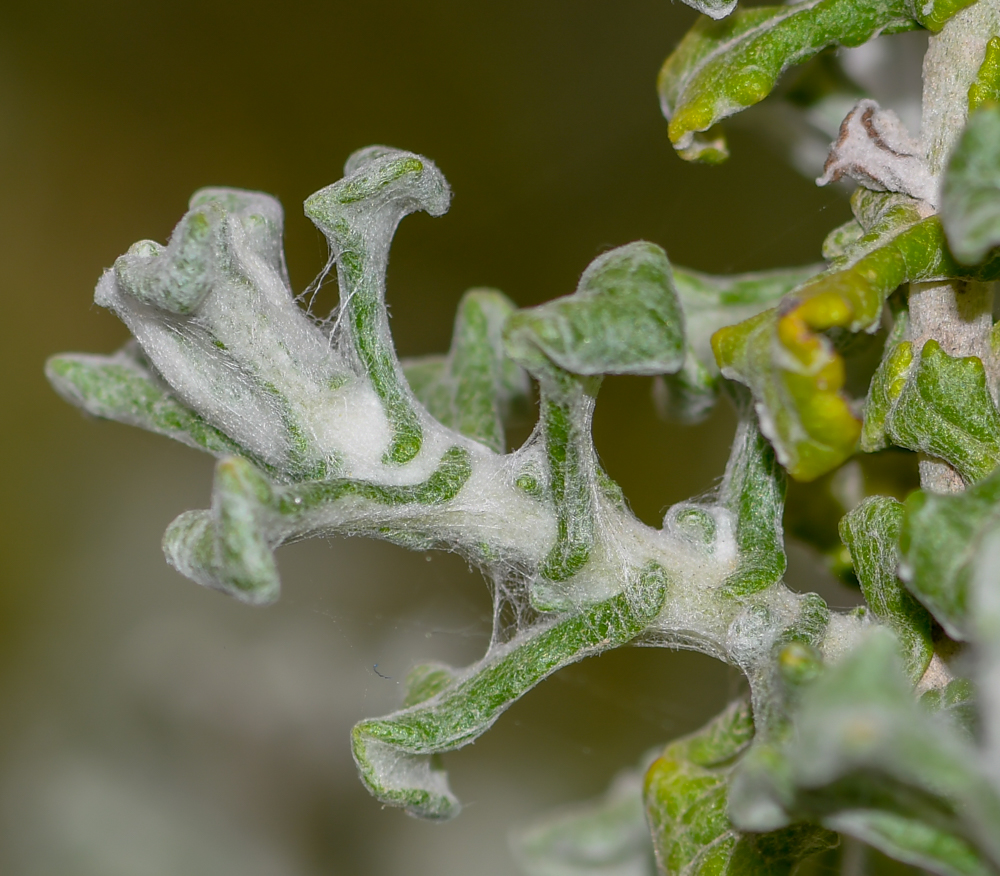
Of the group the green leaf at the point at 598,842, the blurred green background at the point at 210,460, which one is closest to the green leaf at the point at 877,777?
the green leaf at the point at 598,842

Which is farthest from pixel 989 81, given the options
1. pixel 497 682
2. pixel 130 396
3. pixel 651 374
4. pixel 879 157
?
pixel 130 396

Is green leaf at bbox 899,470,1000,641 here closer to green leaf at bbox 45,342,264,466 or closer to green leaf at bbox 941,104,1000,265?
green leaf at bbox 941,104,1000,265

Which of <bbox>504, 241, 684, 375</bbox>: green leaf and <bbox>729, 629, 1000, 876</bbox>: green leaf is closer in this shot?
<bbox>729, 629, 1000, 876</bbox>: green leaf

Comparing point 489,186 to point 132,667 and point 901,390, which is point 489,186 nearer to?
point 132,667

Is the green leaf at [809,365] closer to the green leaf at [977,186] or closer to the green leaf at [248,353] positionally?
the green leaf at [977,186]

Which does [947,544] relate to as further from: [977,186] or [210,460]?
[210,460]

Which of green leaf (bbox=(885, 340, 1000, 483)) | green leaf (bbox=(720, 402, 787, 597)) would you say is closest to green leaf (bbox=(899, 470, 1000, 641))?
green leaf (bbox=(885, 340, 1000, 483))

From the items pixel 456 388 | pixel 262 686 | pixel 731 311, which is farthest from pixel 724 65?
pixel 262 686
